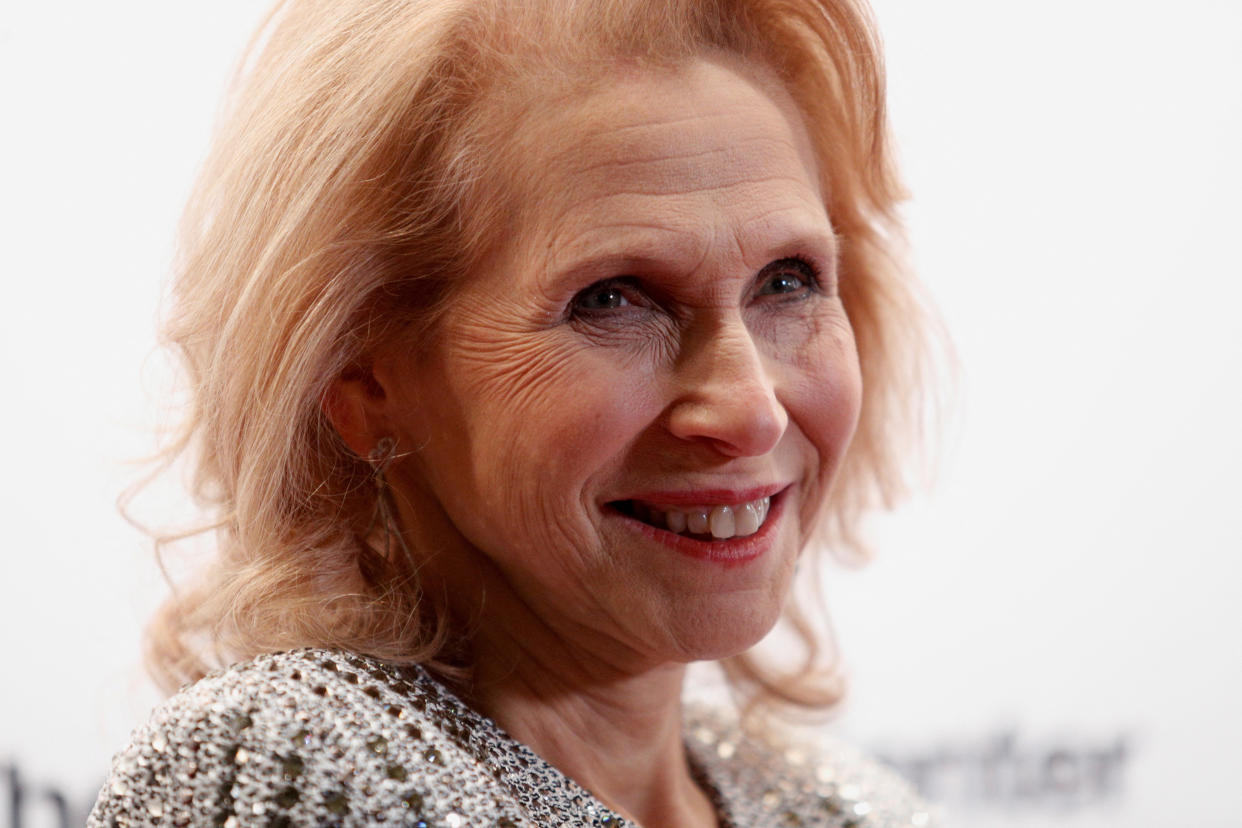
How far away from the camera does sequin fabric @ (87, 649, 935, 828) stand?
98 cm

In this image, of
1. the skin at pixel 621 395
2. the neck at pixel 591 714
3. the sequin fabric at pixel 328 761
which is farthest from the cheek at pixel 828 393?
the sequin fabric at pixel 328 761

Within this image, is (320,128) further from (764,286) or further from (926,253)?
(926,253)

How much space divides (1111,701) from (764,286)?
1.23 metres

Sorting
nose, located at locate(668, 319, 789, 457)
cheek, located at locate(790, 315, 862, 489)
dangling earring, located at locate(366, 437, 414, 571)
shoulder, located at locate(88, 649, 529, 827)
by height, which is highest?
cheek, located at locate(790, 315, 862, 489)

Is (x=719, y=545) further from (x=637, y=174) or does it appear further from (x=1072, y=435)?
(x=1072, y=435)

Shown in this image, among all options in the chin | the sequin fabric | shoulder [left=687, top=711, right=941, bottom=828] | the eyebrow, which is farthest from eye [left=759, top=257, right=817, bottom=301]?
shoulder [left=687, top=711, right=941, bottom=828]

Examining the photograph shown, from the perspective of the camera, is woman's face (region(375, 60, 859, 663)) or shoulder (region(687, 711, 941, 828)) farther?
shoulder (region(687, 711, 941, 828))

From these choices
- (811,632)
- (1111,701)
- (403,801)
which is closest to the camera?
(403,801)

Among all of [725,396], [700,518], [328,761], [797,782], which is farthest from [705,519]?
[797,782]

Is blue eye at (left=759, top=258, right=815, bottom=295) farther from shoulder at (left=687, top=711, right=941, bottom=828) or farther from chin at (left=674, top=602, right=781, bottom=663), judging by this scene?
shoulder at (left=687, top=711, right=941, bottom=828)

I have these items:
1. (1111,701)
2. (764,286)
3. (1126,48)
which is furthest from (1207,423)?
(764,286)

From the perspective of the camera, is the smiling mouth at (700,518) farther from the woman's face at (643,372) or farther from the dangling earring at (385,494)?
the dangling earring at (385,494)

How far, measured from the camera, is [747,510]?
1149 mm

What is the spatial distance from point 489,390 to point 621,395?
11cm
